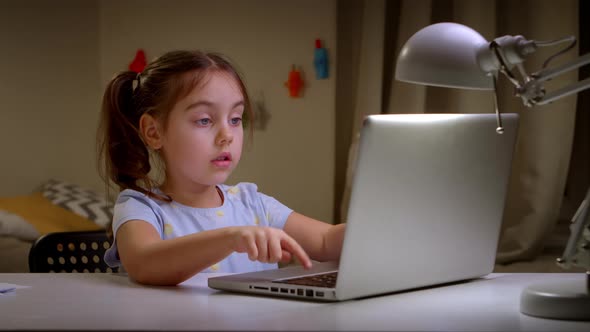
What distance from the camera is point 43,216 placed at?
3404 millimetres

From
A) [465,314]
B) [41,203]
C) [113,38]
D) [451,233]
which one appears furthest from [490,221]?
[113,38]

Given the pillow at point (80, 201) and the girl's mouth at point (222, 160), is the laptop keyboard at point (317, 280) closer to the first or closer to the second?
the girl's mouth at point (222, 160)

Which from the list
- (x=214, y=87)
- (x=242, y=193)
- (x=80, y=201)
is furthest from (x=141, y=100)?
(x=80, y=201)

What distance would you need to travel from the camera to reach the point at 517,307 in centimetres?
102

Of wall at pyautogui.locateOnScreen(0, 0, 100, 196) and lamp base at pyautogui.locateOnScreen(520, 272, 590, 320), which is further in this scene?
wall at pyautogui.locateOnScreen(0, 0, 100, 196)

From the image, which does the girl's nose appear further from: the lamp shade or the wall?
the wall

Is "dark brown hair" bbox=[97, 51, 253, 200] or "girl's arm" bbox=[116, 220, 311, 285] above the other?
"dark brown hair" bbox=[97, 51, 253, 200]

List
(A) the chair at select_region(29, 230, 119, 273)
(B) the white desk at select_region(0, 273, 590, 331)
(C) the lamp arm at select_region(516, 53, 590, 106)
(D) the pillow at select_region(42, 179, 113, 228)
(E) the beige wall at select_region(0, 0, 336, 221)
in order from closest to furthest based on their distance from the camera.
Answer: (B) the white desk at select_region(0, 273, 590, 331)
(C) the lamp arm at select_region(516, 53, 590, 106)
(A) the chair at select_region(29, 230, 119, 273)
(E) the beige wall at select_region(0, 0, 336, 221)
(D) the pillow at select_region(42, 179, 113, 228)

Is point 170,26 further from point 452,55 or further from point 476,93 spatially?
point 452,55

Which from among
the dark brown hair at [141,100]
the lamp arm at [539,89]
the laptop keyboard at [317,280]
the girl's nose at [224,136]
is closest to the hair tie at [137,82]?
the dark brown hair at [141,100]

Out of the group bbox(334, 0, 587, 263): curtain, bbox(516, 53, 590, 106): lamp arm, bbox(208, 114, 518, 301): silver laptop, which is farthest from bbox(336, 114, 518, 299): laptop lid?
bbox(334, 0, 587, 263): curtain

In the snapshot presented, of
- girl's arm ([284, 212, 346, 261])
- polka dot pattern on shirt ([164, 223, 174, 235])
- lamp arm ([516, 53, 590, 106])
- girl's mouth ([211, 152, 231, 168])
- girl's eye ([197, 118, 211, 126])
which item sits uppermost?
lamp arm ([516, 53, 590, 106])

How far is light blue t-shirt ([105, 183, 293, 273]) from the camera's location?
1.34 meters

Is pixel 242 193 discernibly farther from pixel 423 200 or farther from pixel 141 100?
pixel 423 200
